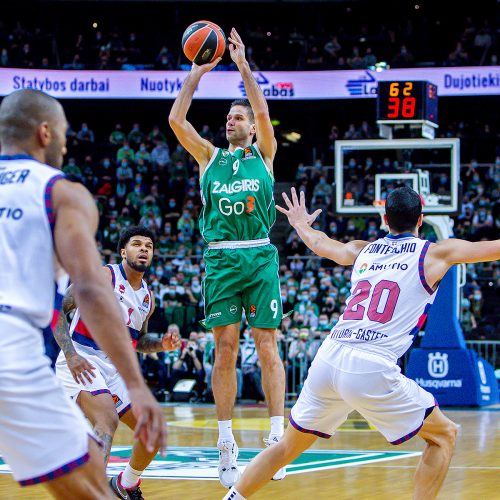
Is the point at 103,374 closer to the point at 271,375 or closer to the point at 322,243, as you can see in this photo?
the point at 271,375

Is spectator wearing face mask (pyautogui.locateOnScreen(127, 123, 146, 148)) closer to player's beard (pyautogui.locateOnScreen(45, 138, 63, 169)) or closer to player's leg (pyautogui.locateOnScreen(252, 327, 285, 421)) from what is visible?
player's leg (pyautogui.locateOnScreen(252, 327, 285, 421))

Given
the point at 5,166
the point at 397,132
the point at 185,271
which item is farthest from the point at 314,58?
the point at 5,166

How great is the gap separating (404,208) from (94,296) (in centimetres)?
304

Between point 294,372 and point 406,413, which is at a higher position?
point 406,413

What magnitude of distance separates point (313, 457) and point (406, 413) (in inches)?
163

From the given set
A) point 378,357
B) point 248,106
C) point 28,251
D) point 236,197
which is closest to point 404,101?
point 248,106

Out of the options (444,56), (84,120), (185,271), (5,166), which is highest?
(444,56)

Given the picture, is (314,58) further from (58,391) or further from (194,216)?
(58,391)

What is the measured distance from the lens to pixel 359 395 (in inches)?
224

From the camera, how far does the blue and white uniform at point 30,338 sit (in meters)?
3.38

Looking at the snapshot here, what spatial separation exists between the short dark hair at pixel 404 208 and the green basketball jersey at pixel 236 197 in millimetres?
2018

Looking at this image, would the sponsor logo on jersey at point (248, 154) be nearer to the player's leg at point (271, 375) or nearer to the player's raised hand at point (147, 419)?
the player's leg at point (271, 375)

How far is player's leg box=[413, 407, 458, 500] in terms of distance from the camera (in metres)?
5.85

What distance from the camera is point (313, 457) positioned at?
384 inches
